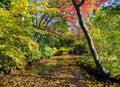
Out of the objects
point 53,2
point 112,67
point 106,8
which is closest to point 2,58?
point 106,8

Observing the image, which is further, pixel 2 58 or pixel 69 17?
pixel 69 17

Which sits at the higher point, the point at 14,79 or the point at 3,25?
the point at 3,25

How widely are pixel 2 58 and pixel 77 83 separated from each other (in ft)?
13.2

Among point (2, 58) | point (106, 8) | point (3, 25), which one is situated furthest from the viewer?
point (2, 58)

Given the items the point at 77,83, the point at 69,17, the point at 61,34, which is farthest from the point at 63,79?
the point at 61,34

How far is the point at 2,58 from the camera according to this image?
9695 mm

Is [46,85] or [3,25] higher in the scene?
[3,25]

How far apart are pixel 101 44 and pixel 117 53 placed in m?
3.94

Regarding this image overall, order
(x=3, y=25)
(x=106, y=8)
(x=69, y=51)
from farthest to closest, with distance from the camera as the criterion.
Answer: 1. (x=69, y=51)
2. (x=3, y=25)
3. (x=106, y=8)

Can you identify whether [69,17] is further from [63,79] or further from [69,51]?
[69,51]

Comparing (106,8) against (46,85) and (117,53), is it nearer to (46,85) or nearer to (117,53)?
(46,85)

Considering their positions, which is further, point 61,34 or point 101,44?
point 61,34

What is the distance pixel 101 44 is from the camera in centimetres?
1755

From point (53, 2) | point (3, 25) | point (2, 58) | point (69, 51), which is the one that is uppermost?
point (53, 2)
